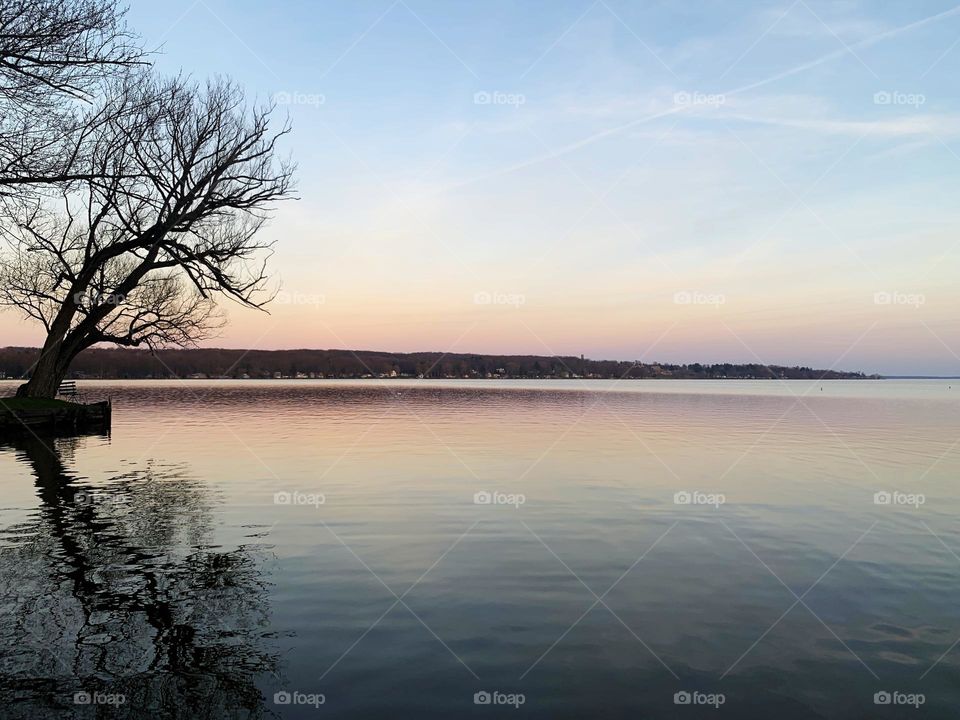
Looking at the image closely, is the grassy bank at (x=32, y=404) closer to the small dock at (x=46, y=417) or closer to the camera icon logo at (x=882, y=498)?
the small dock at (x=46, y=417)

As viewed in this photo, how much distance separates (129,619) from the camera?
334 inches

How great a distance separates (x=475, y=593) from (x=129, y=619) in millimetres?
4488

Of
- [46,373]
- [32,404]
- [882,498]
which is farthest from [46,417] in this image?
[882,498]

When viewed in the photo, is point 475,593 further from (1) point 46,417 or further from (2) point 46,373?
(2) point 46,373

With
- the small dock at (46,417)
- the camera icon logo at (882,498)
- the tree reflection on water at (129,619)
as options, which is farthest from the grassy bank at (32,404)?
the camera icon logo at (882,498)

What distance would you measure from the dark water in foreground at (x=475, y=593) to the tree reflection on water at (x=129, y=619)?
0.12ft

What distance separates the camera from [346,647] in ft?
26.2

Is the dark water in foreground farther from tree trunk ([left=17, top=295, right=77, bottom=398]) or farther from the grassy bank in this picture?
tree trunk ([left=17, top=295, right=77, bottom=398])

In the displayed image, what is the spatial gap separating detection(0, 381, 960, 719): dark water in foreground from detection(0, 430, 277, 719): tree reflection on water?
0.12 feet

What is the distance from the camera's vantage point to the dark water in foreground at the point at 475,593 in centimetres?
691

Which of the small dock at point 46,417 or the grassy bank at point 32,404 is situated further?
the grassy bank at point 32,404

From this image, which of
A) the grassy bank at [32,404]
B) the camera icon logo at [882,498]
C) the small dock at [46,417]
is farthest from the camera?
the grassy bank at [32,404]

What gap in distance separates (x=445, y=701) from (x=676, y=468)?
62.9 feet

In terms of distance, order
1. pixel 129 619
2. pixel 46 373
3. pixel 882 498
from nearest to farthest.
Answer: pixel 129 619, pixel 882 498, pixel 46 373
